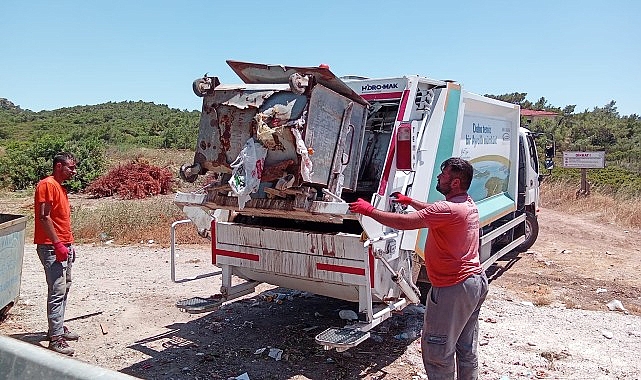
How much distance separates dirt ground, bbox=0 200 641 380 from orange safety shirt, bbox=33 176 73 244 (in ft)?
3.51

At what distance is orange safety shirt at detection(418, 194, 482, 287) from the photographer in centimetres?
355

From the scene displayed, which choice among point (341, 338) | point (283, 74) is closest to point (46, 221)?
point (283, 74)

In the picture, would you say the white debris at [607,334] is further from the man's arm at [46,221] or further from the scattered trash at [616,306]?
the man's arm at [46,221]

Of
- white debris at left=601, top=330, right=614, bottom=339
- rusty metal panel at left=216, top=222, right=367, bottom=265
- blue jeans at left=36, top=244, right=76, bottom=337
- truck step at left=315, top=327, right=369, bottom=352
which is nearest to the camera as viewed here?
truck step at left=315, top=327, right=369, bottom=352

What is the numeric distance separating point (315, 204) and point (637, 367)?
3.11 metres

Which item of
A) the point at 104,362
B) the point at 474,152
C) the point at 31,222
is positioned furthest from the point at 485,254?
the point at 31,222

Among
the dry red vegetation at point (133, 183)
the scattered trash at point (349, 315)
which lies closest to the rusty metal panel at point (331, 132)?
the scattered trash at point (349, 315)

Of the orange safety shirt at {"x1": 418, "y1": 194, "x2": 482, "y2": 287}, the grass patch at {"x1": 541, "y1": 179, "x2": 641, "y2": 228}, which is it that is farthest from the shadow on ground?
the grass patch at {"x1": 541, "y1": 179, "x2": 641, "y2": 228}

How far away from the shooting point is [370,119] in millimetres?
5434

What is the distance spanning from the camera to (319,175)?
4332 mm

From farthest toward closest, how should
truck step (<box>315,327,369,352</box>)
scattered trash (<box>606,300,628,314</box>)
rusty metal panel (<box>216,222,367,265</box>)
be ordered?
scattered trash (<box>606,300,628,314</box>), rusty metal panel (<box>216,222,367,265</box>), truck step (<box>315,327,369,352</box>)

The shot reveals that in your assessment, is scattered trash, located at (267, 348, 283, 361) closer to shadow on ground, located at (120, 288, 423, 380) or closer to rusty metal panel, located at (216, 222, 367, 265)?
shadow on ground, located at (120, 288, 423, 380)

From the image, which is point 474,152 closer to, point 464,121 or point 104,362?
point 464,121

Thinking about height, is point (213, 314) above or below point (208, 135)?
below
